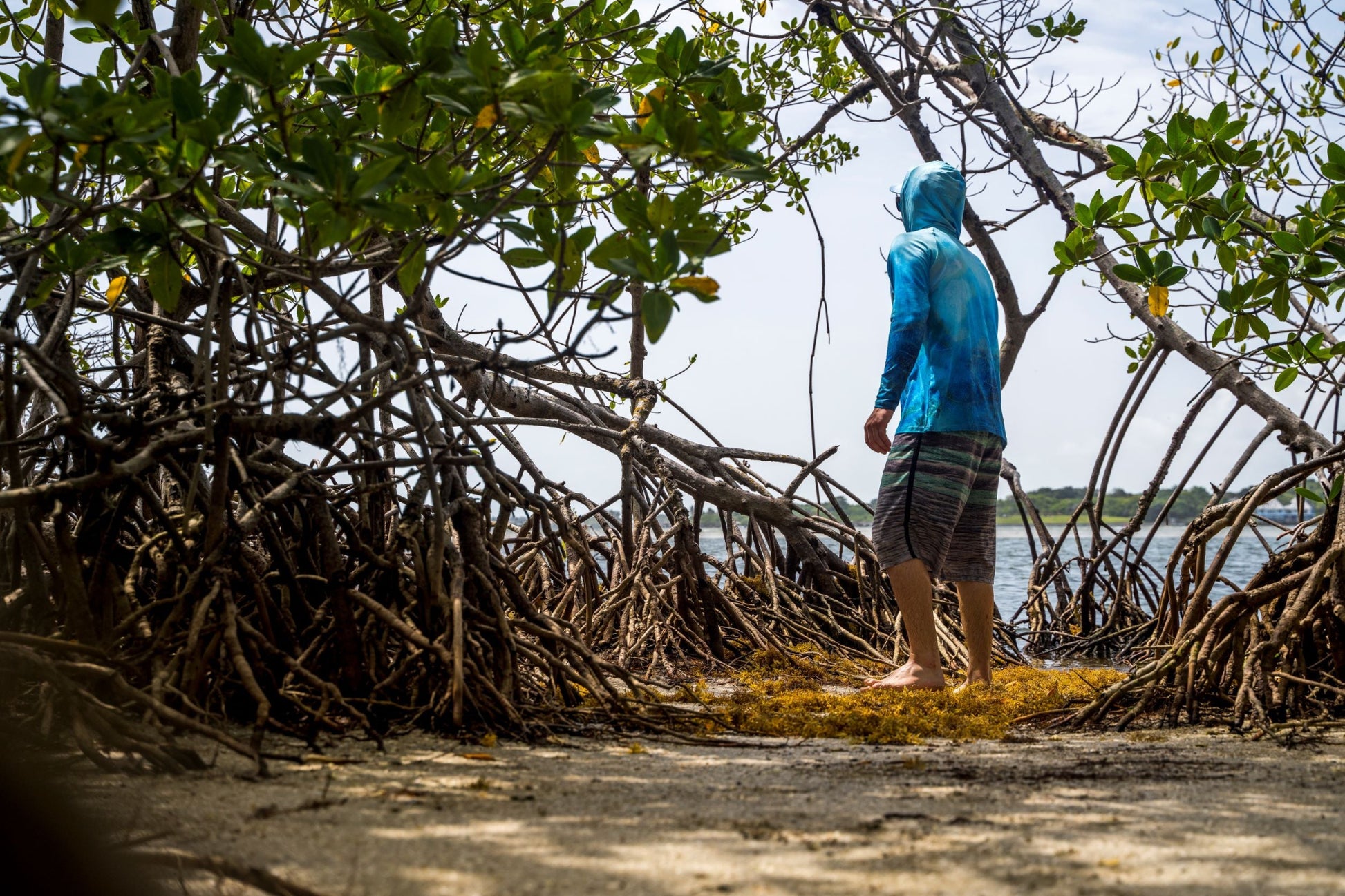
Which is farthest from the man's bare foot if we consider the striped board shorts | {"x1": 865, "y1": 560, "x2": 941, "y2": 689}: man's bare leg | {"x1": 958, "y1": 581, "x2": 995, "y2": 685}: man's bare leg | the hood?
the hood

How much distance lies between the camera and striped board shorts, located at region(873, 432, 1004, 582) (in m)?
3.27

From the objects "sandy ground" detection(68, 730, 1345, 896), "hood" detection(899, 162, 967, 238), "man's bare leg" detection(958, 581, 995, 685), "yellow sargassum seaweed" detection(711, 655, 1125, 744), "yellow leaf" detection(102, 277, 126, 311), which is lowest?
"sandy ground" detection(68, 730, 1345, 896)

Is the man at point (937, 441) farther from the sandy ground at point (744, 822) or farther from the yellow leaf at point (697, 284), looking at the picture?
the yellow leaf at point (697, 284)

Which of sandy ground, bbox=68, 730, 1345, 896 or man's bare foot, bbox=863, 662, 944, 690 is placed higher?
man's bare foot, bbox=863, 662, 944, 690

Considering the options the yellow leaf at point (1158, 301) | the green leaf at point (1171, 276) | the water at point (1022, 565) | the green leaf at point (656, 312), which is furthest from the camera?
the water at point (1022, 565)

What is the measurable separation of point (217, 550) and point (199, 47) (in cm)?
174

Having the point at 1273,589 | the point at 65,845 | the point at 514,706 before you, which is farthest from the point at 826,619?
the point at 65,845

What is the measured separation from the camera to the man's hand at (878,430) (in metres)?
3.37

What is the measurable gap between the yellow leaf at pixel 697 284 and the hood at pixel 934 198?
1.94 m

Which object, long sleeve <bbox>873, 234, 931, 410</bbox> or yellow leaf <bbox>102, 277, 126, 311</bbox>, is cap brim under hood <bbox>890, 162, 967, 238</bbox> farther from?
yellow leaf <bbox>102, 277, 126, 311</bbox>

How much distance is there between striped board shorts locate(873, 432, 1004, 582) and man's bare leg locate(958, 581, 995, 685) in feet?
0.40

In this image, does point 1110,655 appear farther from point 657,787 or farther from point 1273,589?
point 657,787

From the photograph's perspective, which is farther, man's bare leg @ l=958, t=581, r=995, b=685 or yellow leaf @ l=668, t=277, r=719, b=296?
man's bare leg @ l=958, t=581, r=995, b=685

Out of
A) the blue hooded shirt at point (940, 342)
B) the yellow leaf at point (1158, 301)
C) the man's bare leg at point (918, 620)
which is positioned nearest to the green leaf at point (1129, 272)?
the yellow leaf at point (1158, 301)
